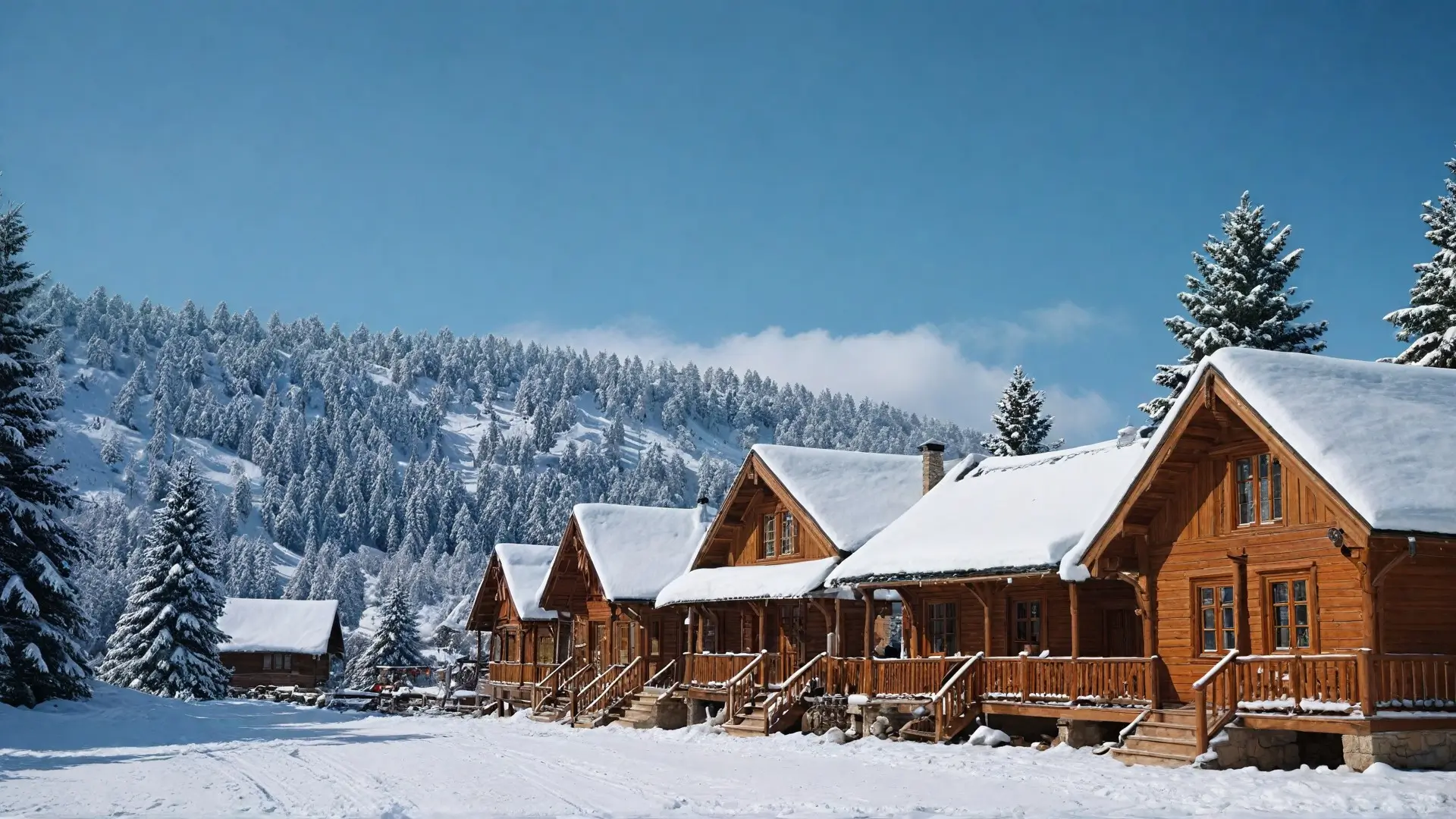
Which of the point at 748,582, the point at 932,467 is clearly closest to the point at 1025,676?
the point at 748,582

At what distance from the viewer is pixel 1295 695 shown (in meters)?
20.1

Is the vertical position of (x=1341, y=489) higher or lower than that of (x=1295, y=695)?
higher

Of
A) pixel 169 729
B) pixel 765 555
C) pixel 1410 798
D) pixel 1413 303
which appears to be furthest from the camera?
pixel 1413 303

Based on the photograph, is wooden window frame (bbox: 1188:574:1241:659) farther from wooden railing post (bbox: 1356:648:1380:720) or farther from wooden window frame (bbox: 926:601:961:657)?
wooden window frame (bbox: 926:601:961:657)

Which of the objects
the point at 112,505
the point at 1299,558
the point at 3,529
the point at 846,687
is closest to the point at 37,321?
the point at 3,529

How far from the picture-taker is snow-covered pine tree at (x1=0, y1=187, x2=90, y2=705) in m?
31.7

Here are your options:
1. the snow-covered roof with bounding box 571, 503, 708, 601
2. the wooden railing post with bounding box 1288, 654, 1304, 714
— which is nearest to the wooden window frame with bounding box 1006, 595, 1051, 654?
the wooden railing post with bounding box 1288, 654, 1304, 714

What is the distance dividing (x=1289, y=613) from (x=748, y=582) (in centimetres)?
1547

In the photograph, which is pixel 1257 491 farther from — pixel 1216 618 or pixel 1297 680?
pixel 1297 680

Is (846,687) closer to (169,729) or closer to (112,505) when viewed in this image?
(169,729)

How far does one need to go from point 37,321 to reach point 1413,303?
39.3 meters

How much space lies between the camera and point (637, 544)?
44.6 meters

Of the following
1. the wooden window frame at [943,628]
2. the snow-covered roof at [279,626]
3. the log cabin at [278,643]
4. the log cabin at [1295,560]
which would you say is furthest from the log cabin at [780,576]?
the log cabin at [278,643]

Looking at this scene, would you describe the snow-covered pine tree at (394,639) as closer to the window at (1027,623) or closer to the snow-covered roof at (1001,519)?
the snow-covered roof at (1001,519)
